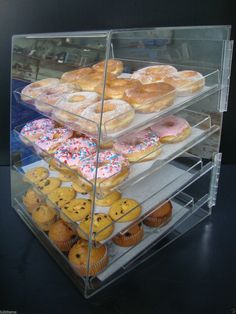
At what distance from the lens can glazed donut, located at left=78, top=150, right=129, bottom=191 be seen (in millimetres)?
1028

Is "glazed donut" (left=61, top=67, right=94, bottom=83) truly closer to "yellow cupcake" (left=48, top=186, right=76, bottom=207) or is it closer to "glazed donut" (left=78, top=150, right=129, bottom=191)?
"glazed donut" (left=78, top=150, right=129, bottom=191)

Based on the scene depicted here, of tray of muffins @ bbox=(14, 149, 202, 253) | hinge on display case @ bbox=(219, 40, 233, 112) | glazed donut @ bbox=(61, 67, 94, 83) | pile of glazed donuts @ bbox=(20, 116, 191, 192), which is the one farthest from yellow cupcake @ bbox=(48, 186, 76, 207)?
hinge on display case @ bbox=(219, 40, 233, 112)

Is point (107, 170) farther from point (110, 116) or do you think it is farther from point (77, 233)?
point (77, 233)

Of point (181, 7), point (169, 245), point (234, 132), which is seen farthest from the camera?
point (234, 132)

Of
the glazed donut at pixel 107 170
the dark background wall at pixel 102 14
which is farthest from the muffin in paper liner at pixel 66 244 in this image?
the dark background wall at pixel 102 14

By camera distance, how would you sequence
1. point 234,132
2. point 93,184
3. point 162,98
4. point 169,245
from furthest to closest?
point 234,132 → point 169,245 → point 162,98 → point 93,184

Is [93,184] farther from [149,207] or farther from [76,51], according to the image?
[76,51]

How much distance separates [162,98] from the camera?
1102mm

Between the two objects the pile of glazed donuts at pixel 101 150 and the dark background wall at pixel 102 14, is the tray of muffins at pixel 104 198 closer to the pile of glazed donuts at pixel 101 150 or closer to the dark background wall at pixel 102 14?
the pile of glazed donuts at pixel 101 150

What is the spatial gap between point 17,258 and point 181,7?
1.39 metres

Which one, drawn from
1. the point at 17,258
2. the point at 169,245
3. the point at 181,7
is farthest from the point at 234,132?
the point at 17,258

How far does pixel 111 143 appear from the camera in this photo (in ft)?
3.82

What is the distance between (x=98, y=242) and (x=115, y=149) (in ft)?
1.11

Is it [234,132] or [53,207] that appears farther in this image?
[234,132]
